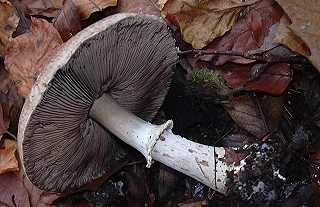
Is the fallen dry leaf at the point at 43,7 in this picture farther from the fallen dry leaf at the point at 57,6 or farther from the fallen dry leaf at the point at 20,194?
the fallen dry leaf at the point at 20,194

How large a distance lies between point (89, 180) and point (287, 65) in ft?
3.76

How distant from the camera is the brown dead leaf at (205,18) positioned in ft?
8.32

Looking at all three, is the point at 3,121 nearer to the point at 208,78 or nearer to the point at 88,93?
the point at 88,93

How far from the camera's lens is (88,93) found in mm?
2131

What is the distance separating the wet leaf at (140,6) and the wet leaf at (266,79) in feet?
1.91

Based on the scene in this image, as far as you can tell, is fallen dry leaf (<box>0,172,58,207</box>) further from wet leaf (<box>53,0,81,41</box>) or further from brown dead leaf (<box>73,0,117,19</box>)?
brown dead leaf (<box>73,0,117,19</box>)

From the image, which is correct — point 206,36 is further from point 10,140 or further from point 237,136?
point 10,140

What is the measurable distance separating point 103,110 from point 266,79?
0.80 m

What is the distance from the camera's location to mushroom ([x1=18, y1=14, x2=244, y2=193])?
Answer: 1914 millimetres

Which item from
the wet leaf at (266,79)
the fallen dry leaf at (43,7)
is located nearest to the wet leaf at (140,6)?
the fallen dry leaf at (43,7)

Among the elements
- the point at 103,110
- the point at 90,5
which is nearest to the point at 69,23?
the point at 90,5

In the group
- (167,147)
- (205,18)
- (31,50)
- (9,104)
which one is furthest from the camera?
(9,104)

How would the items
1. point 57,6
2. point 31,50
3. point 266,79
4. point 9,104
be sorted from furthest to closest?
1. point 57,6
2. point 9,104
3. point 31,50
4. point 266,79

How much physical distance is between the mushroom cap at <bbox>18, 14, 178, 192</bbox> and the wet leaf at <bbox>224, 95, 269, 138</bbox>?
1.19ft
